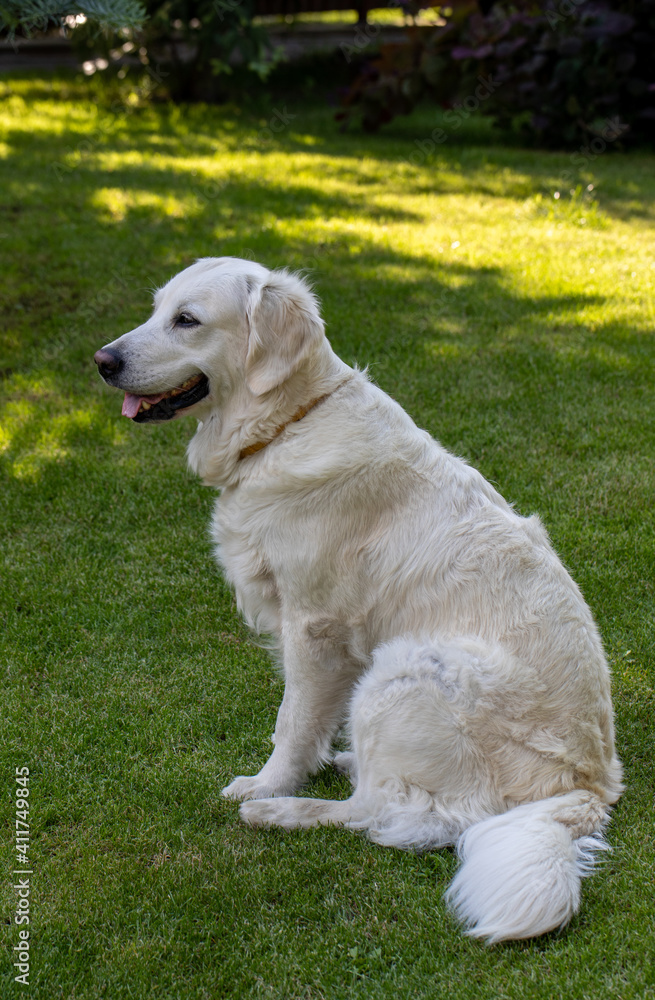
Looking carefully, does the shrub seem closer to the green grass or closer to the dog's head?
the green grass

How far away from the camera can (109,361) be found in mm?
2924

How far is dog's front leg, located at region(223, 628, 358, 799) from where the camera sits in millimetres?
2875

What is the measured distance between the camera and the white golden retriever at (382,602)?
8.30 feet

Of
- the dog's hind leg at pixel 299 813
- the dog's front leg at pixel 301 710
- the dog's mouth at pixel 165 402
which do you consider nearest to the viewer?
the dog's hind leg at pixel 299 813

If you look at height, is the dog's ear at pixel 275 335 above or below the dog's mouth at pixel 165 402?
above

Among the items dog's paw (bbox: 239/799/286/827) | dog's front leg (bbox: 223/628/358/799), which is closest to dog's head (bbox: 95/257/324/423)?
dog's front leg (bbox: 223/628/358/799)

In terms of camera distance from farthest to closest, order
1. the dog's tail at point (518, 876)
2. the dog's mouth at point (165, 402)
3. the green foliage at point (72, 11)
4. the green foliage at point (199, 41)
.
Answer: the green foliage at point (199, 41) → the green foliage at point (72, 11) → the dog's mouth at point (165, 402) → the dog's tail at point (518, 876)

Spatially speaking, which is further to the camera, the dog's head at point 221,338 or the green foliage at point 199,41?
the green foliage at point 199,41

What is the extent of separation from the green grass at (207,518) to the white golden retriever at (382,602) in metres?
0.18

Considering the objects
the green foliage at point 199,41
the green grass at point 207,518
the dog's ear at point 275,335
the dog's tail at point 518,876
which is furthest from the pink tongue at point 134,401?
the green foliage at point 199,41

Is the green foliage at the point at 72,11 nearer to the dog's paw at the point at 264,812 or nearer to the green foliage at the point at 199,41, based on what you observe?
the dog's paw at the point at 264,812

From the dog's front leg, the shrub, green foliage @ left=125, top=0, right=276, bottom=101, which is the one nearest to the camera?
the dog's front leg

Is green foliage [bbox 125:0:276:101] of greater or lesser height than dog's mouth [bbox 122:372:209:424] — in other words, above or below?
above

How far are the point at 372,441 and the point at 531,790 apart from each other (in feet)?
3.82
